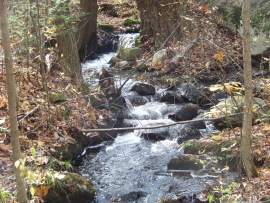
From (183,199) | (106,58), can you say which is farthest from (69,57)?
(106,58)

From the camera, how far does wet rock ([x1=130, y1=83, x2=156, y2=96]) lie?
1023cm

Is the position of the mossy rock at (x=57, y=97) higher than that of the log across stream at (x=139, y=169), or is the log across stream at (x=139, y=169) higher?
the mossy rock at (x=57, y=97)

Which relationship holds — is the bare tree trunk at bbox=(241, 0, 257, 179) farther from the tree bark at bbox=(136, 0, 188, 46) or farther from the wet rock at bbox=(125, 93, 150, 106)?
the tree bark at bbox=(136, 0, 188, 46)

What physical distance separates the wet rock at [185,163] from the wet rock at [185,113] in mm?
2038

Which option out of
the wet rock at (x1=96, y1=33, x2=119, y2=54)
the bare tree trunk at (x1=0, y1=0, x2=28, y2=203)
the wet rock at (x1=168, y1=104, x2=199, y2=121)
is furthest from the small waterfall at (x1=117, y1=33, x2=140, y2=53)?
the bare tree trunk at (x1=0, y1=0, x2=28, y2=203)

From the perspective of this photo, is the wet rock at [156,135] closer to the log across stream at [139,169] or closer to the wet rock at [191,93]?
the log across stream at [139,169]

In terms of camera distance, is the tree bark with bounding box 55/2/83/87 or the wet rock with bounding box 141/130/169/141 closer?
the wet rock with bounding box 141/130/169/141

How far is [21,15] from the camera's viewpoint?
734 centimetres

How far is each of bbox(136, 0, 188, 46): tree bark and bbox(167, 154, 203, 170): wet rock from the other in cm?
734

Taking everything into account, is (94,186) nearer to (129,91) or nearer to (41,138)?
(41,138)

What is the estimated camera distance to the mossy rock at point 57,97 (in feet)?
23.3

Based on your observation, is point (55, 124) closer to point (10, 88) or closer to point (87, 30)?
point (10, 88)

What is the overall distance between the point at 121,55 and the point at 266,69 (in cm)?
570

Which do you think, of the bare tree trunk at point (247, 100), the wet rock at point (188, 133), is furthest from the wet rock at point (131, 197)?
the wet rock at point (188, 133)
